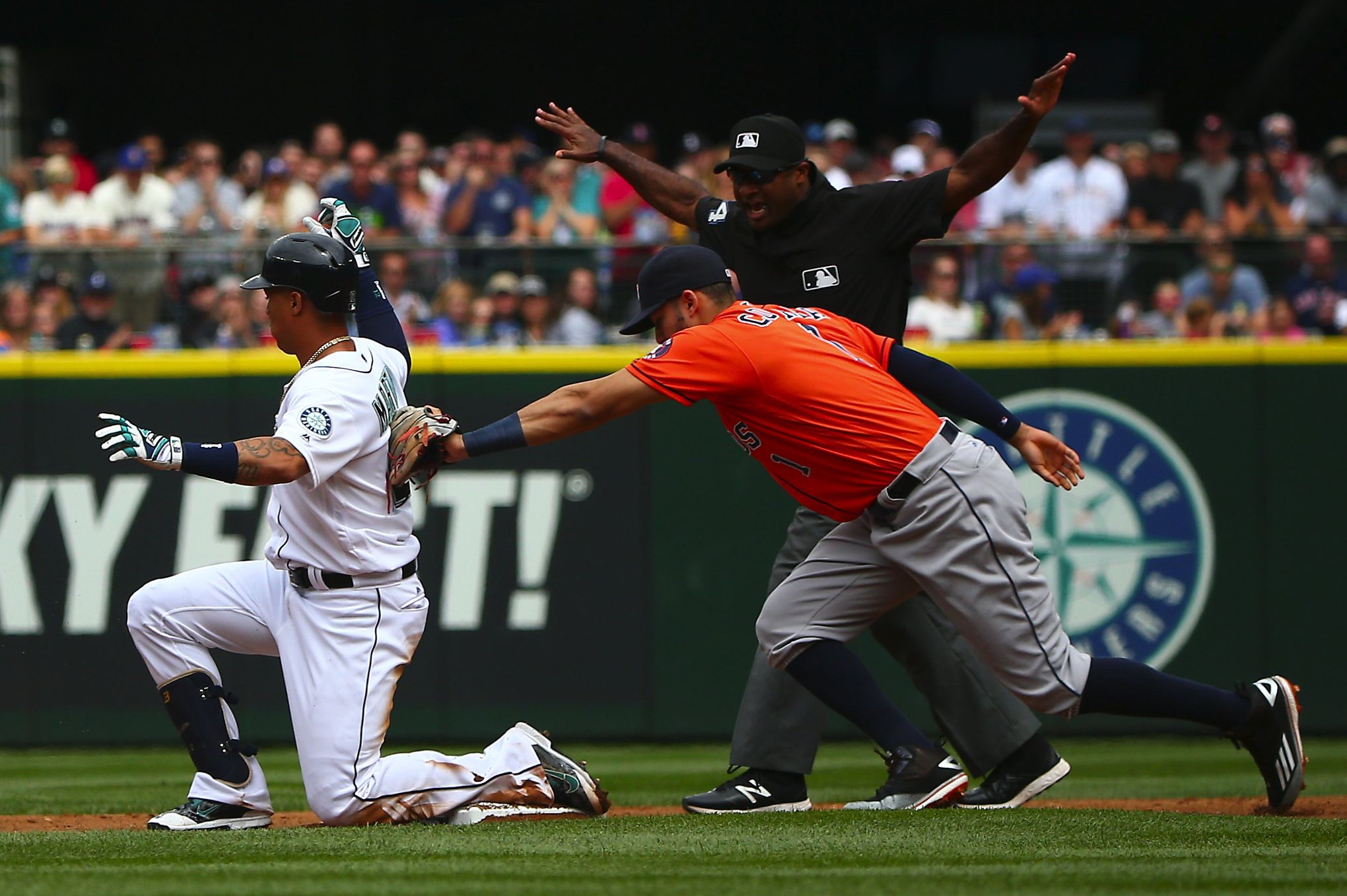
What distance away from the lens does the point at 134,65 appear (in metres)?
15.9

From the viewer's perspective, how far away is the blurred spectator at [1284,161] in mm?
11953

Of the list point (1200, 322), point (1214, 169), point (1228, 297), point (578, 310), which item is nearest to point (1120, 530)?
point (1200, 322)

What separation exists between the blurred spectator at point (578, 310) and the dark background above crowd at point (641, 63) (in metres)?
6.60

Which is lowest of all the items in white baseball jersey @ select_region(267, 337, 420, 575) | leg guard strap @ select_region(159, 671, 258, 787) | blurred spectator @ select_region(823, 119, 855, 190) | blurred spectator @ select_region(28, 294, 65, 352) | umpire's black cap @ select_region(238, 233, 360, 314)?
leg guard strap @ select_region(159, 671, 258, 787)

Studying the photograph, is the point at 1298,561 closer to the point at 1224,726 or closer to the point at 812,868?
the point at 1224,726

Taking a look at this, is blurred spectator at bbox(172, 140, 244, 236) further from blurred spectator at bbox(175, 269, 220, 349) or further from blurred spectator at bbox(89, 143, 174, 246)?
blurred spectator at bbox(175, 269, 220, 349)

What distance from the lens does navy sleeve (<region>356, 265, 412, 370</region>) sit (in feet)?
18.6

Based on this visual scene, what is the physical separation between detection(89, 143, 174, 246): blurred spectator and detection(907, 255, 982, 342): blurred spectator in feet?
16.1

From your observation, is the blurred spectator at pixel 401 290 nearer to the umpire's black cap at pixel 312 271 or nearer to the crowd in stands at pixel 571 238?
→ the crowd in stands at pixel 571 238

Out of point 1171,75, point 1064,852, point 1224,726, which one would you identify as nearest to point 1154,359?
point 1224,726

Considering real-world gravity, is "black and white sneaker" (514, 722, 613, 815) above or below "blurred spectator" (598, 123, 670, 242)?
below

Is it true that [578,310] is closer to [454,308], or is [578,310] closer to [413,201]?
[454,308]

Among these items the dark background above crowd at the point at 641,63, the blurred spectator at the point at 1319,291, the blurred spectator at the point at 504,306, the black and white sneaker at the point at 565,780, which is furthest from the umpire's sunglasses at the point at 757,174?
the dark background above crowd at the point at 641,63

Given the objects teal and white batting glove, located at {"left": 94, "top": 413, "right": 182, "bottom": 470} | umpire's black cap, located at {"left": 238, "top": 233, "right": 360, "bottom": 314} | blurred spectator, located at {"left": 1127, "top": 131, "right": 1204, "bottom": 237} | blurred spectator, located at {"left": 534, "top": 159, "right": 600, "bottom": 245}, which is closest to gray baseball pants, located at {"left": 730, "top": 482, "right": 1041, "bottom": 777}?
A: umpire's black cap, located at {"left": 238, "top": 233, "right": 360, "bottom": 314}
